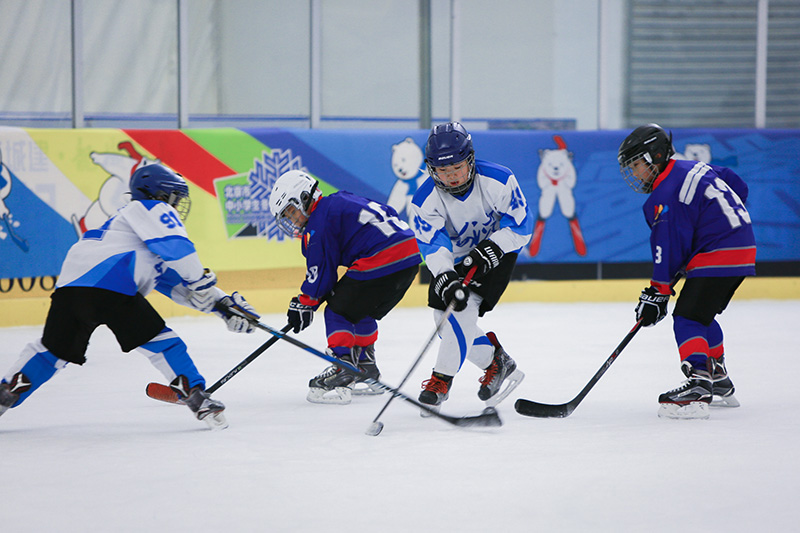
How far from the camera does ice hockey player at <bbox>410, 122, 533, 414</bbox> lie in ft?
9.37

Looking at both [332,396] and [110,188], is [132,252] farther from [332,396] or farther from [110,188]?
[110,188]

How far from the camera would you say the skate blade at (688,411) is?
2.85 meters

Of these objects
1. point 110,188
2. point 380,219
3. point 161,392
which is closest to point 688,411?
point 380,219

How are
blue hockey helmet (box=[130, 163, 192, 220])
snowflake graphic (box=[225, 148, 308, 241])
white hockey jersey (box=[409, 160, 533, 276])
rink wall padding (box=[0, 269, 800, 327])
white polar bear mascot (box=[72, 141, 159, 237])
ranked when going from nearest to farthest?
blue hockey helmet (box=[130, 163, 192, 220]), white hockey jersey (box=[409, 160, 533, 276]), white polar bear mascot (box=[72, 141, 159, 237]), rink wall padding (box=[0, 269, 800, 327]), snowflake graphic (box=[225, 148, 308, 241])

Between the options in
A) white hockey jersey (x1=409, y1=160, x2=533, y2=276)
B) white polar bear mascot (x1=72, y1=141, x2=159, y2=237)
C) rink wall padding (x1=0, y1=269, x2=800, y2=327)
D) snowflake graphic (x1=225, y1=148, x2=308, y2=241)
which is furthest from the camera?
snowflake graphic (x1=225, y1=148, x2=308, y2=241)

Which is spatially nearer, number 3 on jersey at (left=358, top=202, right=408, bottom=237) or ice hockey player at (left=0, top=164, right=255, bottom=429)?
ice hockey player at (left=0, top=164, right=255, bottom=429)

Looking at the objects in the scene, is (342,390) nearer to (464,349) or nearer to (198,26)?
(464,349)

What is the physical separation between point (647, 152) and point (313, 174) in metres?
3.39

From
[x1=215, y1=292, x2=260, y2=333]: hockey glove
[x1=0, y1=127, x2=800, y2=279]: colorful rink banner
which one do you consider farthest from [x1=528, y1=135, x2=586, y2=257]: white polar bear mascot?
[x1=215, y1=292, x2=260, y2=333]: hockey glove

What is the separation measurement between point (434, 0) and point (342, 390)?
4.35 m

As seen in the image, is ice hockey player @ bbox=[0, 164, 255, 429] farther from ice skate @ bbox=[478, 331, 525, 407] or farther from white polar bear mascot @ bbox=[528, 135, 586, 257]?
white polar bear mascot @ bbox=[528, 135, 586, 257]

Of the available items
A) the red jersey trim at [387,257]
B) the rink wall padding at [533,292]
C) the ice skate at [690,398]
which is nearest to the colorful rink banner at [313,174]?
the rink wall padding at [533,292]

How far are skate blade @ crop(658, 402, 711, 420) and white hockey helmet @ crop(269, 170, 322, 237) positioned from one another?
1.50 metres

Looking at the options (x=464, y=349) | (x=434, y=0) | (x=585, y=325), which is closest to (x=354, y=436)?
(x=464, y=349)
